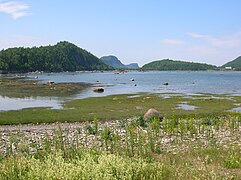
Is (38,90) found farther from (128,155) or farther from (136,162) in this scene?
(136,162)

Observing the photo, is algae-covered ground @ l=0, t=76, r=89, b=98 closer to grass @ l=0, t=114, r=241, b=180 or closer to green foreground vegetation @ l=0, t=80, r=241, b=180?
green foreground vegetation @ l=0, t=80, r=241, b=180

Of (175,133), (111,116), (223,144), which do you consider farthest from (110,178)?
(111,116)

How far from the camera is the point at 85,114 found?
38.9m

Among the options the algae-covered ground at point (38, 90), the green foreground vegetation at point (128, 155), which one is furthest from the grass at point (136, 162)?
the algae-covered ground at point (38, 90)

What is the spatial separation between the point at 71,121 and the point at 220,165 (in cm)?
2332

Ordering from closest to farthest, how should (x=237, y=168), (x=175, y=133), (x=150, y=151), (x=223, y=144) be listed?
1. (x=237, y=168)
2. (x=150, y=151)
3. (x=223, y=144)
4. (x=175, y=133)

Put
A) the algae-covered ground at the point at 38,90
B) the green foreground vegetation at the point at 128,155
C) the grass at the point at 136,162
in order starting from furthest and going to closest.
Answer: the algae-covered ground at the point at 38,90, the green foreground vegetation at the point at 128,155, the grass at the point at 136,162

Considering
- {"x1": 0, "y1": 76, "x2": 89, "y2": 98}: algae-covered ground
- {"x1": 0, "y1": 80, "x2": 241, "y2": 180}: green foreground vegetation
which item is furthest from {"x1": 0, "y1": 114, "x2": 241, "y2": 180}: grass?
{"x1": 0, "y1": 76, "x2": 89, "y2": 98}: algae-covered ground

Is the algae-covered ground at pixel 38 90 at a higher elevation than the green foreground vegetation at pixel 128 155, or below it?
below

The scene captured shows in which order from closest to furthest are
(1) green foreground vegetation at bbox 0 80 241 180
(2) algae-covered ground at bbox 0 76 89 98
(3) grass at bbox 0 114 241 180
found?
(3) grass at bbox 0 114 241 180 → (1) green foreground vegetation at bbox 0 80 241 180 → (2) algae-covered ground at bbox 0 76 89 98

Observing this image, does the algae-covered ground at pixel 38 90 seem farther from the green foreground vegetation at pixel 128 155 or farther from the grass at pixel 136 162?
the grass at pixel 136 162

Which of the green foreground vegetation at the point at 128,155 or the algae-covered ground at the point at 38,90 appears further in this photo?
the algae-covered ground at the point at 38,90

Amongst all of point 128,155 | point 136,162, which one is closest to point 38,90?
point 128,155

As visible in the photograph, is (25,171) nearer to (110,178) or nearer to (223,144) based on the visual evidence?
(110,178)
